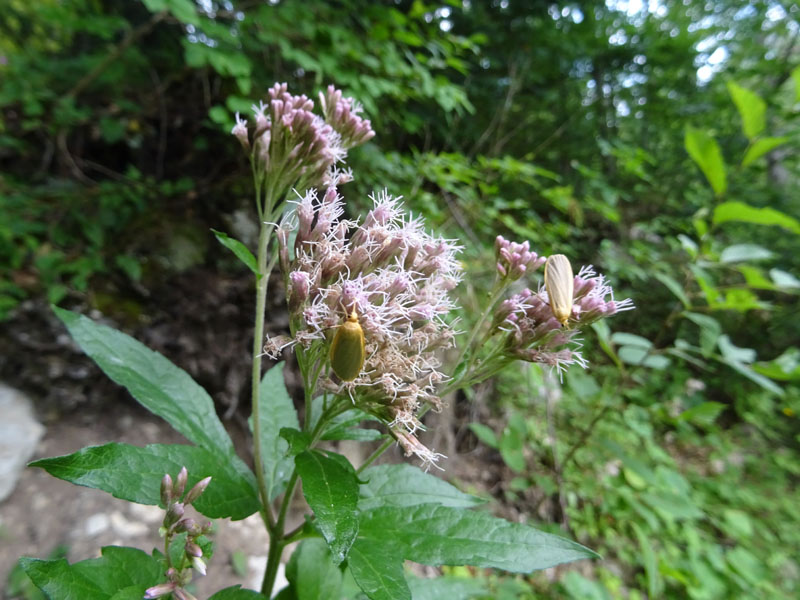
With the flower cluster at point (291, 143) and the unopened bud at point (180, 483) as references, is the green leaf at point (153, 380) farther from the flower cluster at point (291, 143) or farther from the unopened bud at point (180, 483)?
the flower cluster at point (291, 143)

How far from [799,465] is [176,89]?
20.1 ft

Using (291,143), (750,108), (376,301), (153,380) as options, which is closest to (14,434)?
(153,380)

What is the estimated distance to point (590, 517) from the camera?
8.77 feet

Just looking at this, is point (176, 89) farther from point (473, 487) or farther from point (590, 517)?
point (590, 517)

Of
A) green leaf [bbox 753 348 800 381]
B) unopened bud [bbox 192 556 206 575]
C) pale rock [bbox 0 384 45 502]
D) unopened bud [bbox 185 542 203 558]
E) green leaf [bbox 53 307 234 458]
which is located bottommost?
pale rock [bbox 0 384 45 502]

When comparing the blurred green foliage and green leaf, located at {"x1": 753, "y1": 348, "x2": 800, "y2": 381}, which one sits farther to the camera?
the blurred green foliage

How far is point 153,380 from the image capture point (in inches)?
36.0

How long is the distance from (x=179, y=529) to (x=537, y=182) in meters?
3.31

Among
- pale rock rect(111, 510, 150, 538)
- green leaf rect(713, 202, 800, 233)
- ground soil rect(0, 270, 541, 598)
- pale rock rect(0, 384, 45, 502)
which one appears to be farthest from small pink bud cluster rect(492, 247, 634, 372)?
pale rock rect(0, 384, 45, 502)

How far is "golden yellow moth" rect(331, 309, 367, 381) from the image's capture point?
69 cm

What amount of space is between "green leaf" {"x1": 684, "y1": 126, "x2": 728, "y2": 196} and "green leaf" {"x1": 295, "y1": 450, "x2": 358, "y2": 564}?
5.69ft

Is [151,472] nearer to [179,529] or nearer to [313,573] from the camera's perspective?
[179,529]

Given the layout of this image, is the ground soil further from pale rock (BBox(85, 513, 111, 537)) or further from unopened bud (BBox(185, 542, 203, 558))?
unopened bud (BBox(185, 542, 203, 558))

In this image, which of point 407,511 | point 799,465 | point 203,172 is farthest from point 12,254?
point 799,465
